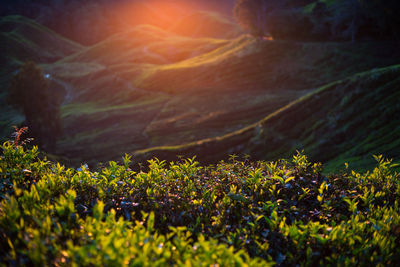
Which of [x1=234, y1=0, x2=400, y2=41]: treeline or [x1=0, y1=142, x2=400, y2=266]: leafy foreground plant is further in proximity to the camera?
[x1=234, y1=0, x2=400, y2=41]: treeline

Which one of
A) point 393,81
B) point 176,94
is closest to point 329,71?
point 393,81

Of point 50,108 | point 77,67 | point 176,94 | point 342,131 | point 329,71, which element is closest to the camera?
point 342,131

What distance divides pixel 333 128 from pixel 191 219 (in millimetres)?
31042

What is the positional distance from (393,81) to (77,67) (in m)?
143

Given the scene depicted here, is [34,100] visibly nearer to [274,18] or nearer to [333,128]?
[333,128]

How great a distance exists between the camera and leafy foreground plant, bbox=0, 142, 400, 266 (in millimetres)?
4270

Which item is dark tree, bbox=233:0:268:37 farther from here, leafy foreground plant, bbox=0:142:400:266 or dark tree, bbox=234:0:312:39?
leafy foreground plant, bbox=0:142:400:266

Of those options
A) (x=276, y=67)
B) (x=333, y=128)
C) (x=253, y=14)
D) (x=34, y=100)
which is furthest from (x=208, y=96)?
(x=333, y=128)

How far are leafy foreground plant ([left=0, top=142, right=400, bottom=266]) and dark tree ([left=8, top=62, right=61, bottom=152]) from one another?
5766 cm

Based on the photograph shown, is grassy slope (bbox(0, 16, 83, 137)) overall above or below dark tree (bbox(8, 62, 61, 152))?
above

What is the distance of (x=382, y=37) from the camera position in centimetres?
7106

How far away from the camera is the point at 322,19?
8169 cm

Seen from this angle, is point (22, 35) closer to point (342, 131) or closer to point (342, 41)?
point (342, 41)

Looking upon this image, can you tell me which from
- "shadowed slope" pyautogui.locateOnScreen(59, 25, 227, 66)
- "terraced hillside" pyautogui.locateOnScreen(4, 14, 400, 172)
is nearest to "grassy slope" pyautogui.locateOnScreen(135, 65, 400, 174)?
"terraced hillside" pyautogui.locateOnScreen(4, 14, 400, 172)
